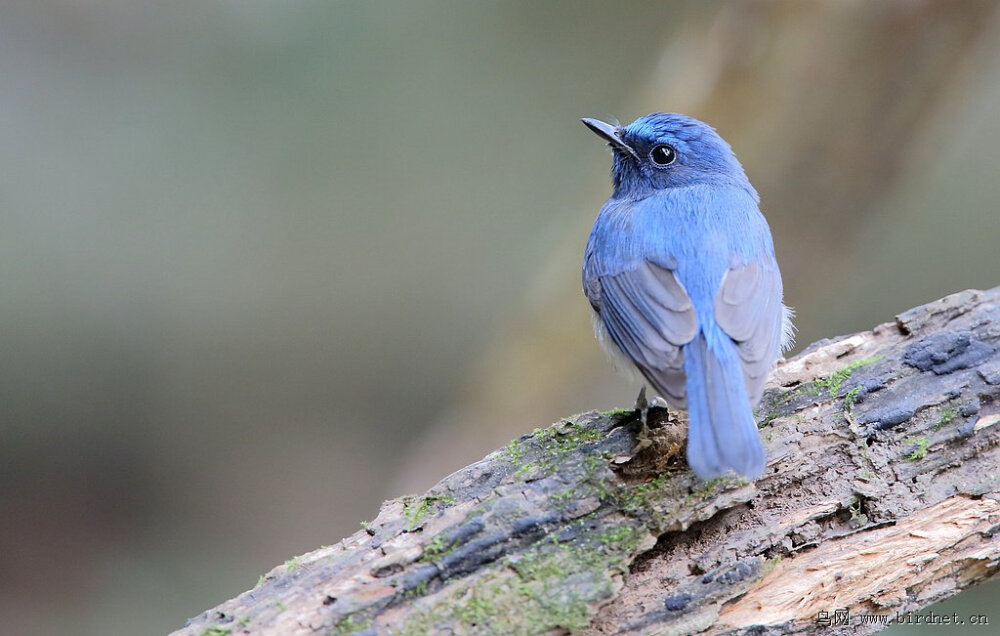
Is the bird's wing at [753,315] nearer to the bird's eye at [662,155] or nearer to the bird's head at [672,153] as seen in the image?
the bird's head at [672,153]

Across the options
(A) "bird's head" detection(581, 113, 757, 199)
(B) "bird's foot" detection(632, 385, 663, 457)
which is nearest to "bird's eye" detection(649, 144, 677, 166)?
(A) "bird's head" detection(581, 113, 757, 199)

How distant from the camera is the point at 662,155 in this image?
193 inches

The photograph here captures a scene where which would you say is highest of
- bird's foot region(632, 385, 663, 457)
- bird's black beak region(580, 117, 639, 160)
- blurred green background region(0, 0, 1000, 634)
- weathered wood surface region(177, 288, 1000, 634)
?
blurred green background region(0, 0, 1000, 634)

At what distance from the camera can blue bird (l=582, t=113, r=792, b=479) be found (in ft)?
11.0

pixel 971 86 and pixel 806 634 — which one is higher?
pixel 971 86

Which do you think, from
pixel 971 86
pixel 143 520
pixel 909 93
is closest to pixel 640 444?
pixel 909 93

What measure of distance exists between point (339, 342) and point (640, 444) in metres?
5.33

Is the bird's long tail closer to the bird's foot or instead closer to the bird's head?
the bird's foot

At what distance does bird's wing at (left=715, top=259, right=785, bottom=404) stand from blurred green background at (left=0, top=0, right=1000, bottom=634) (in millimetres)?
2485

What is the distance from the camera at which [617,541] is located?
3.25m

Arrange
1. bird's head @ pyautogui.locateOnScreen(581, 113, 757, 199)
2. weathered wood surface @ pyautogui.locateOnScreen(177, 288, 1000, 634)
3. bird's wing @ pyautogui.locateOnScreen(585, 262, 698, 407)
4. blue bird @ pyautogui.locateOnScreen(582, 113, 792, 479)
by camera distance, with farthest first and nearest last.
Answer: bird's head @ pyautogui.locateOnScreen(581, 113, 757, 199), bird's wing @ pyautogui.locateOnScreen(585, 262, 698, 407), blue bird @ pyautogui.locateOnScreen(582, 113, 792, 479), weathered wood surface @ pyautogui.locateOnScreen(177, 288, 1000, 634)

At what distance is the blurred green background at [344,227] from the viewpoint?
6.28 m

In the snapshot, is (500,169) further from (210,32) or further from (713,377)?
(713,377)

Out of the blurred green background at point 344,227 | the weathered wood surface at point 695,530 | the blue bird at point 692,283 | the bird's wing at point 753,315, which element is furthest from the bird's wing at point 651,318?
the blurred green background at point 344,227
